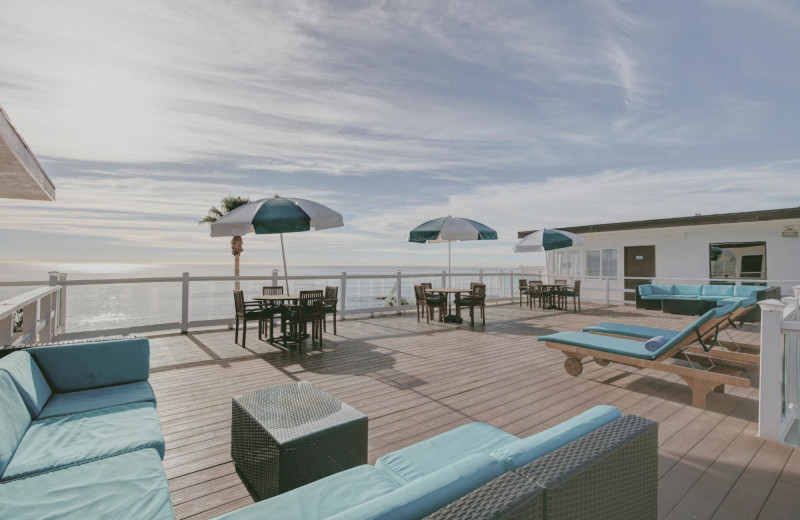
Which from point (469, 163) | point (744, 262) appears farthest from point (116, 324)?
point (744, 262)

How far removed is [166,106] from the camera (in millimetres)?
7086

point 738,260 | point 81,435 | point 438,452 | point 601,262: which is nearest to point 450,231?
point 438,452

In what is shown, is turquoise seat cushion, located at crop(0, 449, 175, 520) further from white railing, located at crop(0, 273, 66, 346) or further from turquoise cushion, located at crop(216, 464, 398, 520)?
white railing, located at crop(0, 273, 66, 346)

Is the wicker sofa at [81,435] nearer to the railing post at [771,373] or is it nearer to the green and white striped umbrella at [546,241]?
the railing post at [771,373]

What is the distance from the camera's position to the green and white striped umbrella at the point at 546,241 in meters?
10.3

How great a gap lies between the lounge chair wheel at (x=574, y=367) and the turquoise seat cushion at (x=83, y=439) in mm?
3987

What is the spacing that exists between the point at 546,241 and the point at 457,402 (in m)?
7.81

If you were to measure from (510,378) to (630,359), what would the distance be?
122cm

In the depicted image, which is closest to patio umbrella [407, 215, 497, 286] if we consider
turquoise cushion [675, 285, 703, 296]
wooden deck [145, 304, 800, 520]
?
wooden deck [145, 304, 800, 520]

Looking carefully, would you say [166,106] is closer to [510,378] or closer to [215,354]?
[215,354]

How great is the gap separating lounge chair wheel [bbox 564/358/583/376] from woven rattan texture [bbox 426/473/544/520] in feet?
12.7

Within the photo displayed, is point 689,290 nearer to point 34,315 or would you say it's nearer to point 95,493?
point 95,493

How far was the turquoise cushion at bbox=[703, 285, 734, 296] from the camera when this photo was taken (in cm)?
951

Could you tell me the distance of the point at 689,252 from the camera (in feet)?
39.8
